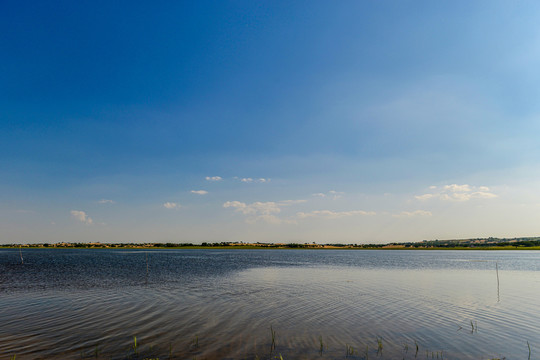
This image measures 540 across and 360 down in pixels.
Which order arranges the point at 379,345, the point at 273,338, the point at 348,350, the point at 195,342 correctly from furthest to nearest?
1. the point at 273,338
2. the point at 195,342
3. the point at 379,345
4. the point at 348,350

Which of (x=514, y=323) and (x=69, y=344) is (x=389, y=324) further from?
(x=69, y=344)

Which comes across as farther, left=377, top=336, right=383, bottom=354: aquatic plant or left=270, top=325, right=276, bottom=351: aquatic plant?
left=270, top=325, right=276, bottom=351: aquatic plant

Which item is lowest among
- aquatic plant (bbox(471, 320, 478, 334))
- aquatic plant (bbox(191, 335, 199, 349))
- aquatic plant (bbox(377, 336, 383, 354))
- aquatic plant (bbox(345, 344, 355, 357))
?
aquatic plant (bbox(471, 320, 478, 334))

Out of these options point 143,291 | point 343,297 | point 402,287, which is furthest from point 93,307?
point 402,287

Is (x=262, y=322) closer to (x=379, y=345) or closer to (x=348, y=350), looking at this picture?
(x=348, y=350)

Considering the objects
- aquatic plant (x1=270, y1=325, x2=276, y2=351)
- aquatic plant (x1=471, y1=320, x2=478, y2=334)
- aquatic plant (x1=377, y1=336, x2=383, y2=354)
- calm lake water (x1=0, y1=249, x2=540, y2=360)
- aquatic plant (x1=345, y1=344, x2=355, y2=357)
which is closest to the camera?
aquatic plant (x1=345, y1=344, x2=355, y2=357)

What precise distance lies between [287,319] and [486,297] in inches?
745

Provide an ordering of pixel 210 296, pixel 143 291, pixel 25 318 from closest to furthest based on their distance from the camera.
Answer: pixel 25 318, pixel 210 296, pixel 143 291

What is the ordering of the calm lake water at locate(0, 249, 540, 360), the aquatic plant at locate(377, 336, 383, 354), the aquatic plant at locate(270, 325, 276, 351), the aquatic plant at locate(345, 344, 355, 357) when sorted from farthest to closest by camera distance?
the aquatic plant at locate(270, 325, 276, 351) < the aquatic plant at locate(377, 336, 383, 354) < the calm lake water at locate(0, 249, 540, 360) < the aquatic plant at locate(345, 344, 355, 357)

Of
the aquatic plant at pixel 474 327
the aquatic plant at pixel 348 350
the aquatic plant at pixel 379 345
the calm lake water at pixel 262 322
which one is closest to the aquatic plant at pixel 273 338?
the calm lake water at pixel 262 322

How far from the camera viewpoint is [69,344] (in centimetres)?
1288

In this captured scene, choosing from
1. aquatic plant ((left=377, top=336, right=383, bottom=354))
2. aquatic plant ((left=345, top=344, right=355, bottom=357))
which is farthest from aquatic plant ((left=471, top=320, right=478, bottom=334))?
aquatic plant ((left=345, top=344, right=355, bottom=357))

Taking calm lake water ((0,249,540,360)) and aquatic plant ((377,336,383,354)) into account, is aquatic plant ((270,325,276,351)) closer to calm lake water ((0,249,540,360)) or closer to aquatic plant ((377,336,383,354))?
calm lake water ((0,249,540,360))

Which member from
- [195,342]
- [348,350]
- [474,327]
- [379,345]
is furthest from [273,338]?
[474,327]
